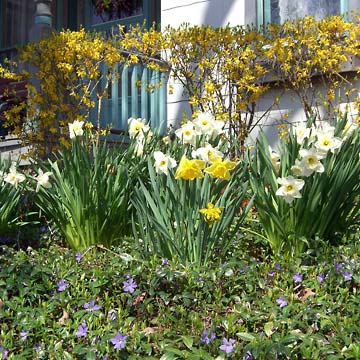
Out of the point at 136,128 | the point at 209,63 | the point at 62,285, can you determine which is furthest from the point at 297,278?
the point at 209,63

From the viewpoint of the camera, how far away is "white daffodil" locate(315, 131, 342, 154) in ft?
10.6

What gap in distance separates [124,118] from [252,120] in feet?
7.00

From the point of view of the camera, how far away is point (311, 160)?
10.5 ft

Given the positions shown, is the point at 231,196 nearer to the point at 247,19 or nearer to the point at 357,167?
the point at 357,167

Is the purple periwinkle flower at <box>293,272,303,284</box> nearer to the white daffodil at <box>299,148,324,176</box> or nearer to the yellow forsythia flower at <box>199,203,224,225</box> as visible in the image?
the yellow forsythia flower at <box>199,203,224,225</box>

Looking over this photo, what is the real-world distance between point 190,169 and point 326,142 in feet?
2.35

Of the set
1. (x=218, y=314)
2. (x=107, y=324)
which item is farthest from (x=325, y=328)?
(x=107, y=324)

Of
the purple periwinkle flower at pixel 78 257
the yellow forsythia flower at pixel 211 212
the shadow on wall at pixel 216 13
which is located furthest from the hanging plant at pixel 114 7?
the yellow forsythia flower at pixel 211 212

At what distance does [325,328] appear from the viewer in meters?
2.50

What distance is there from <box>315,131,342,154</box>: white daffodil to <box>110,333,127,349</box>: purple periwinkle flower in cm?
141

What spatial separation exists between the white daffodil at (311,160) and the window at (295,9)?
3.35 m

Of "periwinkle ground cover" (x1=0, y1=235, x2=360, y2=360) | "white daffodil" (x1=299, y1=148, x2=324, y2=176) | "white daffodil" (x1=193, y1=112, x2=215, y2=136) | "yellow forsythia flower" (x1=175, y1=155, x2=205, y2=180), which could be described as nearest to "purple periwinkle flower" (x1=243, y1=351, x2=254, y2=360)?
"periwinkle ground cover" (x1=0, y1=235, x2=360, y2=360)

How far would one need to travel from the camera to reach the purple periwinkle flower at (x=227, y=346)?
2.33m

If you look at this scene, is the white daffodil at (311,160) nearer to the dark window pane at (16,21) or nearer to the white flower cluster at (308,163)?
the white flower cluster at (308,163)
